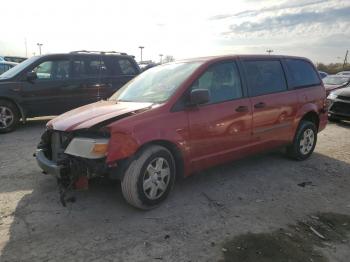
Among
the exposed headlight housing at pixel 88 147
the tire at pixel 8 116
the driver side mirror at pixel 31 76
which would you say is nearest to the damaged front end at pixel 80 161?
the exposed headlight housing at pixel 88 147

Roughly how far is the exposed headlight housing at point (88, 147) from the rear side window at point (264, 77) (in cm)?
243

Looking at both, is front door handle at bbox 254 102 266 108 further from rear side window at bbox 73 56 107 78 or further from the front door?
rear side window at bbox 73 56 107 78

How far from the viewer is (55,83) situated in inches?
346

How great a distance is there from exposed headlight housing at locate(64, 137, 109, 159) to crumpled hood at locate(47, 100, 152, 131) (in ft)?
0.52

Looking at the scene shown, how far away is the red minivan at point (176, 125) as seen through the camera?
394 centimetres

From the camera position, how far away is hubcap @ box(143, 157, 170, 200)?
414 cm

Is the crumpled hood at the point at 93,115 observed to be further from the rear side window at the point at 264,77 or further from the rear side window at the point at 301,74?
the rear side window at the point at 301,74

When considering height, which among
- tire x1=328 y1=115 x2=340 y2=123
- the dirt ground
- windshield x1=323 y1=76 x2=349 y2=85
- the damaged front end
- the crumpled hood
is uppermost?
windshield x1=323 y1=76 x2=349 y2=85

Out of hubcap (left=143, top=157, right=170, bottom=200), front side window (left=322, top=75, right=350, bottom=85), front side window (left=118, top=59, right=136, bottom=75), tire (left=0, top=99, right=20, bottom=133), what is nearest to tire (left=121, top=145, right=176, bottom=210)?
hubcap (left=143, top=157, right=170, bottom=200)

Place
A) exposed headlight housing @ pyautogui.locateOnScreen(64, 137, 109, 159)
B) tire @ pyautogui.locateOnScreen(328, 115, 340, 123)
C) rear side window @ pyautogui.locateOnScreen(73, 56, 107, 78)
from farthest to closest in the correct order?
tire @ pyautogui.locateOnScreen(328, 115, 340, 123)
rear side window @ pyautogui.locateOnScreen(73, 56, 107, 78)
exposed headlight housing @ pyautogui.locateOnScreen(64, 137, 109, 159)

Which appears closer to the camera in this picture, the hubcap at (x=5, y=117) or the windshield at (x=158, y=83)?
the windshield at (x=158, y=83)

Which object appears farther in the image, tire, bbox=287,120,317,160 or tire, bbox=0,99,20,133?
tire, bbox=0,99,20,133

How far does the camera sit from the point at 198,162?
466 cm

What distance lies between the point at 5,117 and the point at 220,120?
5.57 metres
